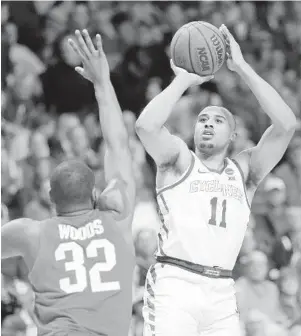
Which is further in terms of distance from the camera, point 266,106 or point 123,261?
point 266,106

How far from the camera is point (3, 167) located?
715 centimetres

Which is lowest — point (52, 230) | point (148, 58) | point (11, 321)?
point (11, 321)

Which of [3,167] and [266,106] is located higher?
[266,106]

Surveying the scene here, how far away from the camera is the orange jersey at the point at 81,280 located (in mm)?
3279

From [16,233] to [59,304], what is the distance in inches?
13.2

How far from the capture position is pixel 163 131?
4.56m

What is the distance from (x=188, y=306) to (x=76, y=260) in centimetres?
127

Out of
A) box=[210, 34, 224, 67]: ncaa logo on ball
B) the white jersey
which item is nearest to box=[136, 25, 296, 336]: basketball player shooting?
the white jersey

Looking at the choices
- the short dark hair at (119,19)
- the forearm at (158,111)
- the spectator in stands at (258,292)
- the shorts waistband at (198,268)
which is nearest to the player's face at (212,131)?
the forearm at (158,111)

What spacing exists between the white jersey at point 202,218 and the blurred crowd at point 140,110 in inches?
64.7

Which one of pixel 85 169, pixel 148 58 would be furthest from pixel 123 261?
pixel 148 58

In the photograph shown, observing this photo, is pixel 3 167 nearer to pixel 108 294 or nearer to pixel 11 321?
pixel 11 321

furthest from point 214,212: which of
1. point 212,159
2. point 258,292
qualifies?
point 258,292

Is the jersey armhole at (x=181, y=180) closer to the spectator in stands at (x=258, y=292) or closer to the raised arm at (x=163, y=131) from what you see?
the raised arm at (x=163, y=131)
